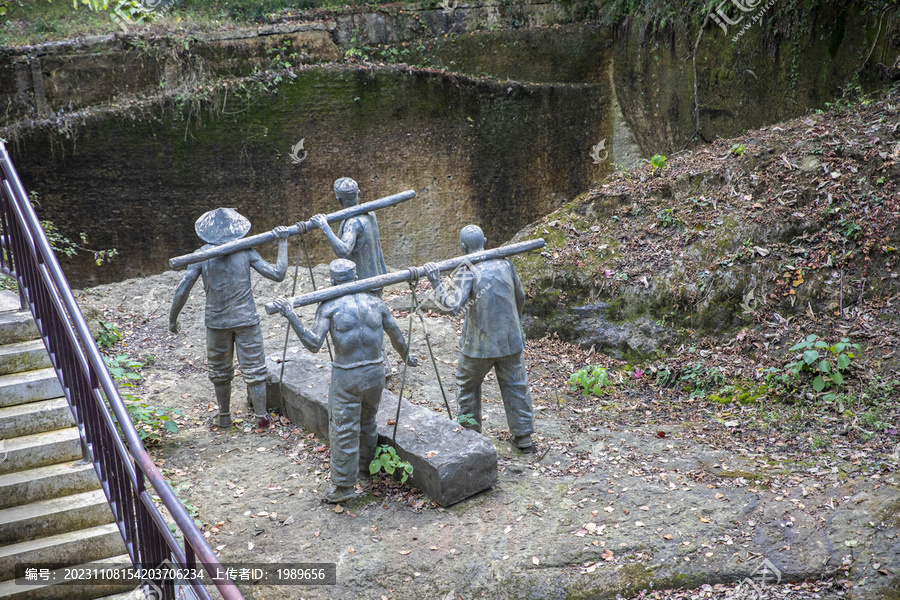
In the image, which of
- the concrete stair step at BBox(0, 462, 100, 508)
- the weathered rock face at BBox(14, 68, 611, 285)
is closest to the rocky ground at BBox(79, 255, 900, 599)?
the concrete stair step at BBox(0, 462, 100, 508)

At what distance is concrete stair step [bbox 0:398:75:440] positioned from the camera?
13.6ft

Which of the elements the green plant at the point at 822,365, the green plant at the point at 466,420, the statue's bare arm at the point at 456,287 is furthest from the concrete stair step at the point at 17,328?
the green plant at the point at 822,365

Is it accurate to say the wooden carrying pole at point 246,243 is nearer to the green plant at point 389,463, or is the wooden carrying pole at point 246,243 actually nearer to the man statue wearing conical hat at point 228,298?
the man statue wearing conical hat at point 228,298

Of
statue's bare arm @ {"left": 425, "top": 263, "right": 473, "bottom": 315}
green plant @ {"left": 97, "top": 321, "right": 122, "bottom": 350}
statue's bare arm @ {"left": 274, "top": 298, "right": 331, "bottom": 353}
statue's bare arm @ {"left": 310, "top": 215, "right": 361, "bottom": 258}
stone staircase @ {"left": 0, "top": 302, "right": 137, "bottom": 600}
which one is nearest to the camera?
stone staircase @ {"left": 0, "top": 302, "right": 137, "bottom": 600}

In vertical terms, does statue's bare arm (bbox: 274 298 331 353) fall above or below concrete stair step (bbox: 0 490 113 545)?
above

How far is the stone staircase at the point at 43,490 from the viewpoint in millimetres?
3721

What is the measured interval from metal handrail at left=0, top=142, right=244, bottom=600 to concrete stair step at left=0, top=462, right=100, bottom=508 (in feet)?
0.33

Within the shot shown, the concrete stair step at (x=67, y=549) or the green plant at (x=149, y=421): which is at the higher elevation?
the concrete stair step at (x=67, y=549)

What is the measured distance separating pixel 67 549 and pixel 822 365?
649cm

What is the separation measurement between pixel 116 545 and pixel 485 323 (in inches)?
126

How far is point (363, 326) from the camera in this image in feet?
17.1

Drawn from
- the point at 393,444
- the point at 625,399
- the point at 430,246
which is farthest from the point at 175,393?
the point at 430,246

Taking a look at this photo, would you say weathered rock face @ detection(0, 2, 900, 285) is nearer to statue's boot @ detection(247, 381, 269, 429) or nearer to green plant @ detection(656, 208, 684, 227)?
green plant @ detection(656, 208, 684, 227)

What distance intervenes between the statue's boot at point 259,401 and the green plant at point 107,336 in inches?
124
